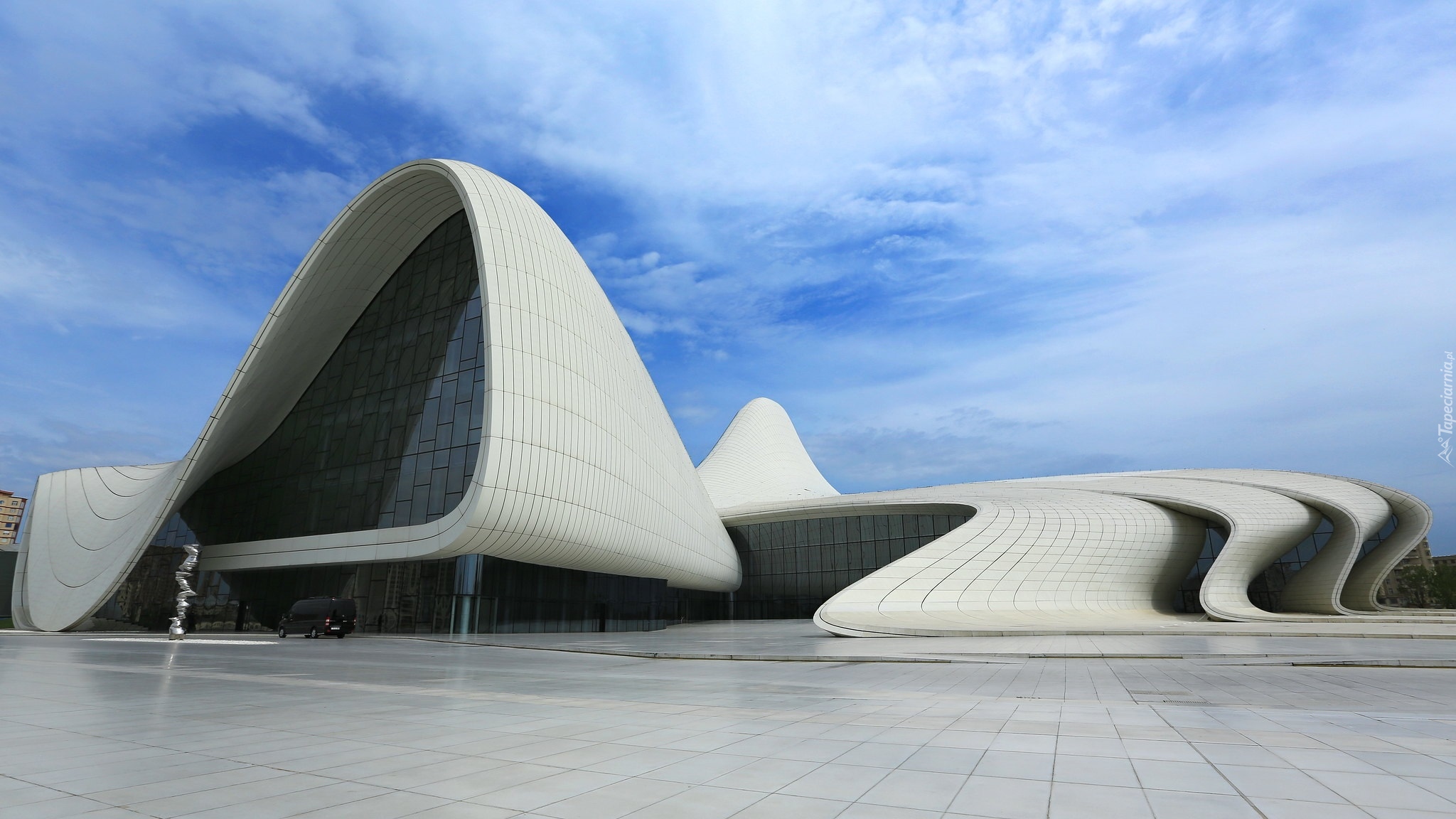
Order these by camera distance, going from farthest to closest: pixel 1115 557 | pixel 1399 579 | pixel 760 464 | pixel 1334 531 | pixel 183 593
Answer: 1. pixel 760 464
2. pixel 1399 579
3. pixel 1334 531
4. pixel 1115 557
5. pixel 183 593

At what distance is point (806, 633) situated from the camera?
27.1 metres

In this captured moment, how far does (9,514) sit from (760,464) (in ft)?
565

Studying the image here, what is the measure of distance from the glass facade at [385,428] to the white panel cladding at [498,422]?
829 mm

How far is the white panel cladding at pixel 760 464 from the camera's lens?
57.4 meters

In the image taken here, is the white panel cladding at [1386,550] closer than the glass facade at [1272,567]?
Yes

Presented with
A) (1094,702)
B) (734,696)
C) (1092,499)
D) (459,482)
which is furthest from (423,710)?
(1092,499)

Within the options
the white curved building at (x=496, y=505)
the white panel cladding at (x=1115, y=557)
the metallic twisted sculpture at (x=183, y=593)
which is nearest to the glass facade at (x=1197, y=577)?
the white curved building at (x=496, y=505)

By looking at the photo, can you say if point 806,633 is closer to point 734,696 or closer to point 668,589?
point 668,589

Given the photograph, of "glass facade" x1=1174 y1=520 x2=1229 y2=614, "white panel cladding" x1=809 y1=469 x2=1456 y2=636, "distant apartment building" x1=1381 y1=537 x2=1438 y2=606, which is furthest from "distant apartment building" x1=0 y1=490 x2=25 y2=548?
"distant apartment building" x1=1381 y1=537 x2=1438 y2=606

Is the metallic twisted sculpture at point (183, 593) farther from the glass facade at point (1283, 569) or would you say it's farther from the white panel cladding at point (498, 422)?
the glass facade at point (1283, 569)

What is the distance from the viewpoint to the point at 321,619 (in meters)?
26.5

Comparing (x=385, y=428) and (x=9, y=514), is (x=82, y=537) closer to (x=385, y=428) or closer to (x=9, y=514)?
(x=385, y=428)

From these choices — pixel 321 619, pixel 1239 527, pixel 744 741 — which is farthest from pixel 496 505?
pixel 1239 527

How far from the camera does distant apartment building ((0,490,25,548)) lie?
144375 millimetres
